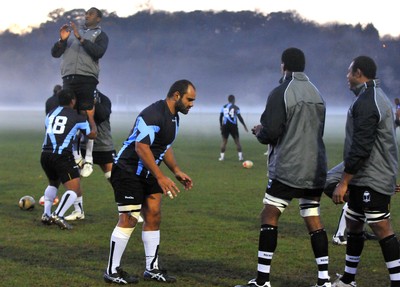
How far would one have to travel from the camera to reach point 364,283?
8703 mm

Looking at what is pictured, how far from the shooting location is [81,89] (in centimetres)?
1325

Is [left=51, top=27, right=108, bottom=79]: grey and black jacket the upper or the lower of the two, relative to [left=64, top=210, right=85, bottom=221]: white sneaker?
upper

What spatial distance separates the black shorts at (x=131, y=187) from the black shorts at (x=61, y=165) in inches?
145

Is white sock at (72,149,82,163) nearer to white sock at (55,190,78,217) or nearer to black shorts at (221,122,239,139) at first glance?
white sock at (55,190,78,217)

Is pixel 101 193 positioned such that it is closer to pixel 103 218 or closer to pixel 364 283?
pixel 103 218

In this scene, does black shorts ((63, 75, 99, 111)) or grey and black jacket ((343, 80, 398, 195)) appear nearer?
grey and black jacket ((343, 80, 398, 195))

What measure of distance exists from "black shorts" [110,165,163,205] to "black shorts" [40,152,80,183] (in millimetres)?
3690

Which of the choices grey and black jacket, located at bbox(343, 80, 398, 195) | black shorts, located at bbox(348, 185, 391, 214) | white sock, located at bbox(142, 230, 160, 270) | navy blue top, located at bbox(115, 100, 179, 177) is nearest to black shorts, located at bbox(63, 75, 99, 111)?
navy blue top, located at bbox(115, 100, 179, 177)

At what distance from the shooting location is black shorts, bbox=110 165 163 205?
8547mm

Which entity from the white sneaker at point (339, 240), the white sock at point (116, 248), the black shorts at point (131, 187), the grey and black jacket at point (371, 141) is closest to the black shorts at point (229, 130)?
the white sneaker at point (339, 240)

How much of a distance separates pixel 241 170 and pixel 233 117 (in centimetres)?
558

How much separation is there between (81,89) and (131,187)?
16.8 ft

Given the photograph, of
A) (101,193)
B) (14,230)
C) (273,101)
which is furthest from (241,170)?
(273,101)

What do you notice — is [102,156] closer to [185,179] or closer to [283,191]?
[185,179]
